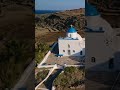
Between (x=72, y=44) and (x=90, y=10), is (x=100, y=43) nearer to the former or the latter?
(x=90, y=10)

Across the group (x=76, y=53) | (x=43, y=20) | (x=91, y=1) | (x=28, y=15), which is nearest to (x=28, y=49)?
(x=28, y=15)

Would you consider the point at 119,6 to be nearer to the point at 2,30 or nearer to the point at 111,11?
the point at 111,11

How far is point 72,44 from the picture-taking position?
476 inches

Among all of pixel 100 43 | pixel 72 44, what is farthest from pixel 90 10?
pixel 72 44

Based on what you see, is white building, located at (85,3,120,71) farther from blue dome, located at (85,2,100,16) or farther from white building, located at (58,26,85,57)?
white building, located at (58,26,85,57)

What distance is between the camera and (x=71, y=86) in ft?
32.2

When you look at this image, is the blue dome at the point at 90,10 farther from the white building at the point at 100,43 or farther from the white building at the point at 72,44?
the white building at the point at 72,44

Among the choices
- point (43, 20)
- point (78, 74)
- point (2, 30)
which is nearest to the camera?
point (2, 30)

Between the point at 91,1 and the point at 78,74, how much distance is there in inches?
306

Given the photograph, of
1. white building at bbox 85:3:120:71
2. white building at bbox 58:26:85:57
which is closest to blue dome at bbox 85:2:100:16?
white building at bbox 85:3:120:71

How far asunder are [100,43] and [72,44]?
361 inches

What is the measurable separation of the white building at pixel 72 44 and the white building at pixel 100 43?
885 cm

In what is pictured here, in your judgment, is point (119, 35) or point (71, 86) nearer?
point (119, 35)

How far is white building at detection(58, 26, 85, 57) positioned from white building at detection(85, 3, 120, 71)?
8.85m
